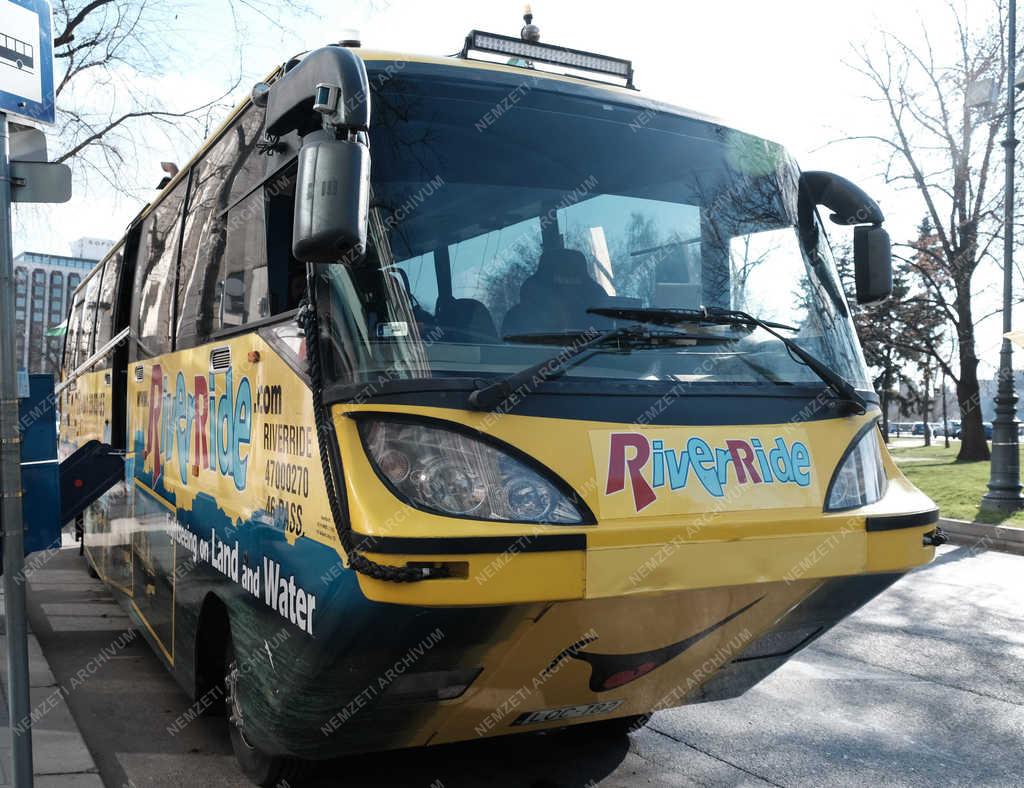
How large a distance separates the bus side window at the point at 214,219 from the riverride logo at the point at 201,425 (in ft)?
0.92

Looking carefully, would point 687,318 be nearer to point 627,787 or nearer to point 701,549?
point 701,549

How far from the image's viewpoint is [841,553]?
3648 millimetres

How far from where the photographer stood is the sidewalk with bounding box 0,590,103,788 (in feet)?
14.3

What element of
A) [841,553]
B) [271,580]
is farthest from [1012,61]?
[271,580]

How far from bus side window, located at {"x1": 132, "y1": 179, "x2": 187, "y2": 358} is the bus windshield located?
2.62 metres

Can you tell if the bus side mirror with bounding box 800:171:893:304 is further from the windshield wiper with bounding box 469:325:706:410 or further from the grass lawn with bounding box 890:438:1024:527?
the grass lawn with bounding box 890:438:1024:527

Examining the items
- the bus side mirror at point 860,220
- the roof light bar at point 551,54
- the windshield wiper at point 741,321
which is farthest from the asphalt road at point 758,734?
the roof light bar at point 551,54

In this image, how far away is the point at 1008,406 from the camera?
1581 cm

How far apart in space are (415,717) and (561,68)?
289 cm

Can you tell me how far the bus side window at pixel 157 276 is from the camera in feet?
19.4

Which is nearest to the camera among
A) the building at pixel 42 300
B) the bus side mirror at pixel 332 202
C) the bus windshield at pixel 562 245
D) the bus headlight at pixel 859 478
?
the bus side mirror at pixel 332 202

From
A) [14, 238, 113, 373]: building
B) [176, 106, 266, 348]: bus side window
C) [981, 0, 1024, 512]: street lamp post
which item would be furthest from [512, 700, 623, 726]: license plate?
[14, 238, 113, 373]: building

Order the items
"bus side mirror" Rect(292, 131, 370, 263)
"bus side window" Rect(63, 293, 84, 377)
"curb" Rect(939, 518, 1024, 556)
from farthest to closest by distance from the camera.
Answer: "curb" Rect(939, 518, 1024, 556)
"bus side window" Rect(63, 293, 84, 377)
"bus side mirror" Rect(292, 131, 370, 263)

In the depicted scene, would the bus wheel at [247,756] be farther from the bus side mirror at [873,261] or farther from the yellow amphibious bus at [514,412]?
the bus side mirror at [873,261]
